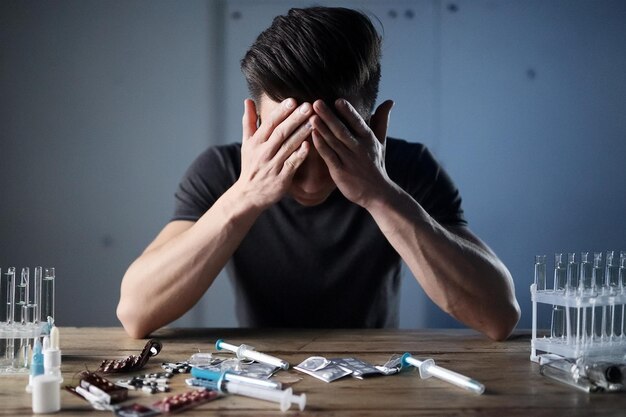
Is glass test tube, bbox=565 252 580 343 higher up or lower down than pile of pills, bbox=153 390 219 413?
higher up

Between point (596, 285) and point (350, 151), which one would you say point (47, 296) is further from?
point (596, 285)

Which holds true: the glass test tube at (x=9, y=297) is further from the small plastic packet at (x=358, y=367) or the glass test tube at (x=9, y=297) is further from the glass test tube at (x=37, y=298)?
the small plastic packet at (x=358, y=367)

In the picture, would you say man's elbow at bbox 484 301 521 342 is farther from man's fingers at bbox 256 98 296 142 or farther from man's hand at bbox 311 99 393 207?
man's fingers at bbox 256 98 296 142

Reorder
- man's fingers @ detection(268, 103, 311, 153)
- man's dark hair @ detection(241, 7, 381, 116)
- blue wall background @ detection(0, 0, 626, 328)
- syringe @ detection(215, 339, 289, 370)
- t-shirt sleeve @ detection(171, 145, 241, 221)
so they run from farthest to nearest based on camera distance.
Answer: blue wall background @ detection(0, 0, 626, 328) → t-shirt sleeve @ detection(171, 145, 241, 221) → man's dark hair @ detection(241, 7, 381, 116) → man's fingers @ detection(268, 103, 311, 153) → syringe @ detection(215, 339, 289, 370)

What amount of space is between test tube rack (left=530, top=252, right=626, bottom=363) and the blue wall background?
6.04ft

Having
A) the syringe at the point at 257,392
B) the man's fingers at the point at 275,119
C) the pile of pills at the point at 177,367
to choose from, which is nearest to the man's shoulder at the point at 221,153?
the man's fingers at the point at 275,119

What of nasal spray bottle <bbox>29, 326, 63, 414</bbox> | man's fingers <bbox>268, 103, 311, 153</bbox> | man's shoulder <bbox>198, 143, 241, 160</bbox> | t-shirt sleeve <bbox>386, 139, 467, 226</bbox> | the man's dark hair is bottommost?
nasal spray bottle <bbox>29, 326, 63, 414</bbox>

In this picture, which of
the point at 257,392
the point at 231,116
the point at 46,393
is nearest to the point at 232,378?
the point at 257,392

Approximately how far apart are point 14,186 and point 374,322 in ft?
6.57

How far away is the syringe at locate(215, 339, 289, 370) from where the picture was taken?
1.07 m

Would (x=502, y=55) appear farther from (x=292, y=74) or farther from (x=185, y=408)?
(x=185, y=408)

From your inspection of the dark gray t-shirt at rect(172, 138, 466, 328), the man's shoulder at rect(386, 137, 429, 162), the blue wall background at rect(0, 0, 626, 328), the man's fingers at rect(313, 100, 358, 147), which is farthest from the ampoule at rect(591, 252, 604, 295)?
the blue wall background at rect(0, 0, 626, 328)

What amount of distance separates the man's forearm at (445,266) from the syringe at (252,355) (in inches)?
16.7

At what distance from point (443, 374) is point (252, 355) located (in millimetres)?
342
